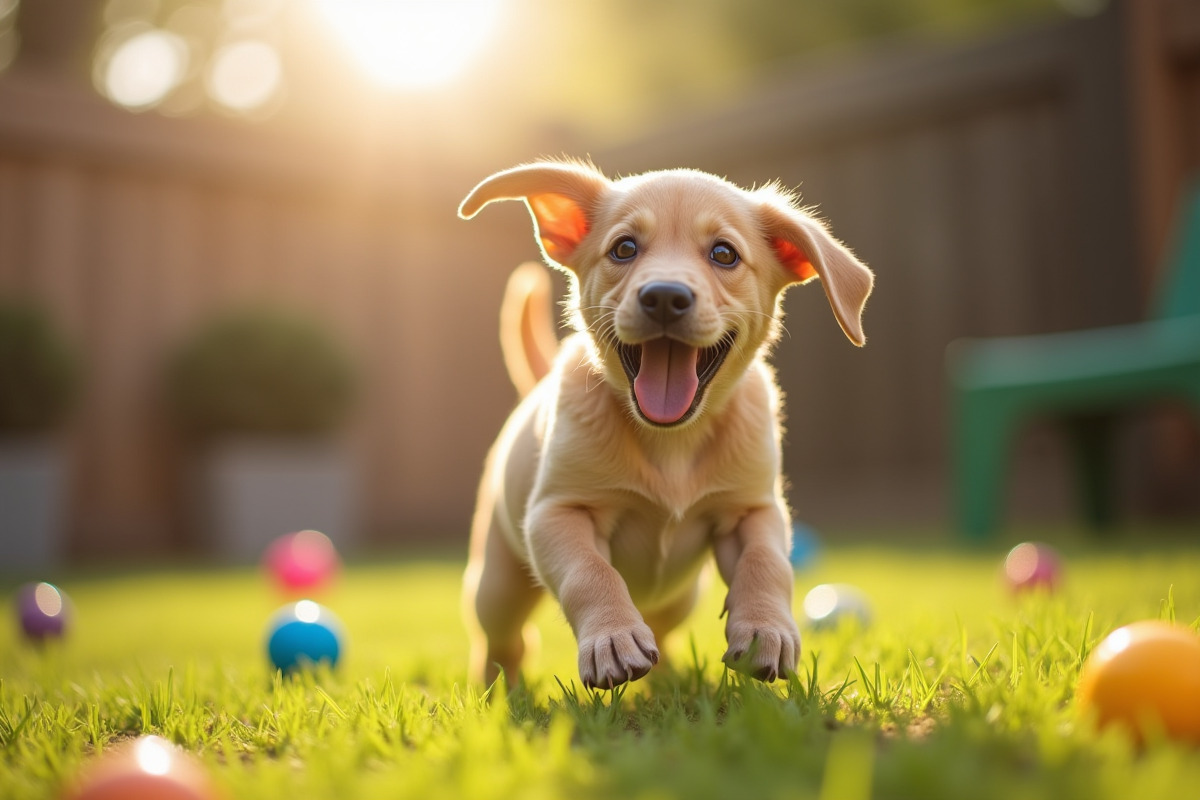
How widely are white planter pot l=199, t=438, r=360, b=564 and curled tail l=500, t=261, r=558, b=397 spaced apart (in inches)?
161

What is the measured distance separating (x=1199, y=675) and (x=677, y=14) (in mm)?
14384

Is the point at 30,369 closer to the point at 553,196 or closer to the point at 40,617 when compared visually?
the point at 40,617

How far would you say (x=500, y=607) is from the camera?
8.27ft

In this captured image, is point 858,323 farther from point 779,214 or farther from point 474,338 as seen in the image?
point 474,338

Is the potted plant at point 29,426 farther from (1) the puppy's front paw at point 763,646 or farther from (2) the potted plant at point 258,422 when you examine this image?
(1) the puppy's front paw at point 763,646

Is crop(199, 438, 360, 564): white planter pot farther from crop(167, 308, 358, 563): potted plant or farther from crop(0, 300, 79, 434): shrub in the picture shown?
crop(0, 300, 79, 434): shrub

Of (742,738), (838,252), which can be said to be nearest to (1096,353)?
(838,252)

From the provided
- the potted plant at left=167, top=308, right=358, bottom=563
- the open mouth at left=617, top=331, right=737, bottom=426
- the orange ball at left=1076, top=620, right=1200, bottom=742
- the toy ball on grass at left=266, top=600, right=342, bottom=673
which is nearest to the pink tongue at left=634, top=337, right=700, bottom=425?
the open mouth at left=617, top=331, right=737, bottom=426

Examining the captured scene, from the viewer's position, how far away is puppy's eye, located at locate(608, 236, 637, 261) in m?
2.22

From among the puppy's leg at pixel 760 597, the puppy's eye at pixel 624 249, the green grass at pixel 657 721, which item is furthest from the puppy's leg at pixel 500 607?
the puppy's eye at pixel 624 249

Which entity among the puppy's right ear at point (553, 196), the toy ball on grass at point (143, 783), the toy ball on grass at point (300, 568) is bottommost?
the toy ball on grass at point (300, 568)

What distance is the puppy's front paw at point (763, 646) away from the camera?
5.90 feet

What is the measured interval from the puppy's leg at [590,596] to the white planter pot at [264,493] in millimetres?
4972

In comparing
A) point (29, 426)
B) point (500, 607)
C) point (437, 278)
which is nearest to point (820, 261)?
point (500, 607)
